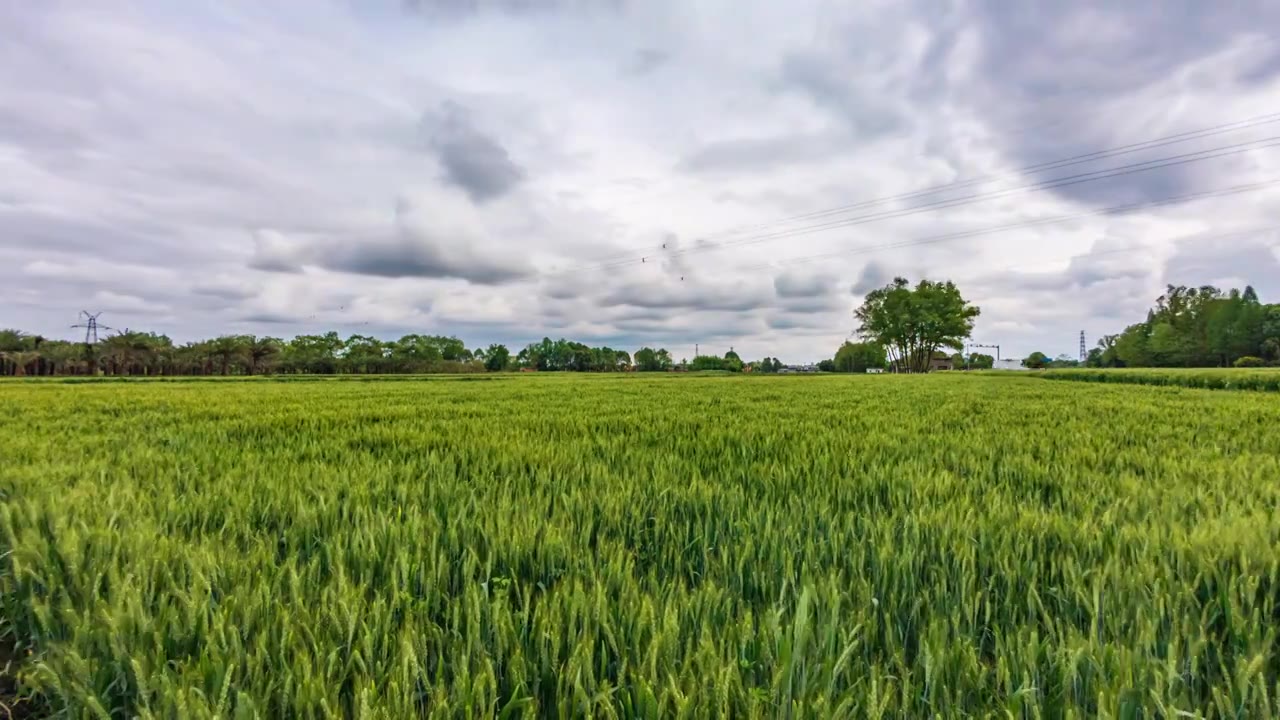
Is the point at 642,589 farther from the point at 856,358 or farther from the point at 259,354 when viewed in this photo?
the point at 856,358

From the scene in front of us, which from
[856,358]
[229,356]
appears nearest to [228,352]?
[229,356]

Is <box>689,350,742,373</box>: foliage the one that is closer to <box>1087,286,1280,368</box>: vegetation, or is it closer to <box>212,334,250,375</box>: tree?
<box>1087,286,1280,368</box>: vegetation

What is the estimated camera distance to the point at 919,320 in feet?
223

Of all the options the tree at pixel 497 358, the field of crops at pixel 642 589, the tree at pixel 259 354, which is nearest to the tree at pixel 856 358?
the tree at pixel 497 358

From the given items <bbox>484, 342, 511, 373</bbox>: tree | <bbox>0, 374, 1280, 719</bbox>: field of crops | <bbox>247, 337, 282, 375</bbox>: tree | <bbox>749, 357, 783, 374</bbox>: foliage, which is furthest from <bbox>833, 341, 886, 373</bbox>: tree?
<bbox>0, 374, 1280, 719</bbox>: field of crops

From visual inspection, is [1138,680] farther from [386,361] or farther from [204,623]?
[386,361]

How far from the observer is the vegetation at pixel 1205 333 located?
63719mm

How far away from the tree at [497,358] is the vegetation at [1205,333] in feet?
381

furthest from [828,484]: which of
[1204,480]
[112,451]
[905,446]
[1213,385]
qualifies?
[1213,385]

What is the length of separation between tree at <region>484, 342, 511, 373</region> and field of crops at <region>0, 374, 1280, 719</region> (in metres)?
117

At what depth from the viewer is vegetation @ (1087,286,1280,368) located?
63719 mm

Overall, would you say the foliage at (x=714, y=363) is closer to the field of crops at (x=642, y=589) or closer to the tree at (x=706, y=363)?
the tree at (x=706, y=363)

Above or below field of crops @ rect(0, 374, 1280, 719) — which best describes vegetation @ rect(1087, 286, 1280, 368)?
above

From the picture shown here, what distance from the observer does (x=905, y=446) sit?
445 cm
